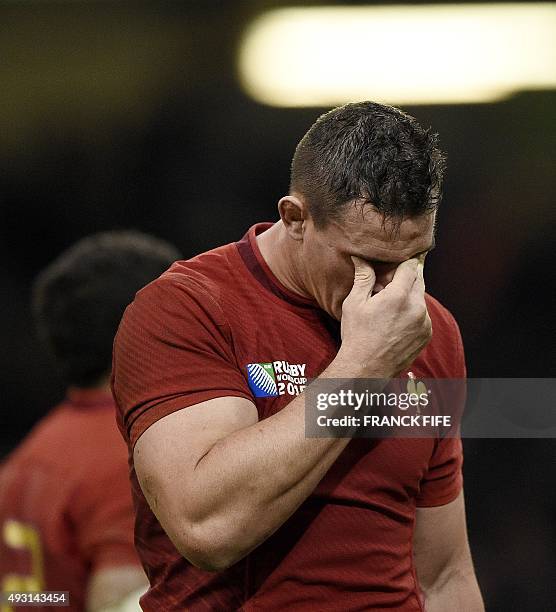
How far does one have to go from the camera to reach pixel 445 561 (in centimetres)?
174

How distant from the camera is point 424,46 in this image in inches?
137

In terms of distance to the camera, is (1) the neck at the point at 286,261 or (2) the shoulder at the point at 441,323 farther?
(2) the shoulder at the point at 441,323

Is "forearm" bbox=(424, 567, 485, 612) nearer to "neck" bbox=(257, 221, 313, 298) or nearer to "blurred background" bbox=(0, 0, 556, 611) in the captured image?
"neck" bbox=(257, 221, 313, 298)

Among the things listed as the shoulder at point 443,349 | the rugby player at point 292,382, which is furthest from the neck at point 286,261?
the shoulder at point 443,349

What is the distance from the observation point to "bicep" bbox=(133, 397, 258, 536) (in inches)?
52.3

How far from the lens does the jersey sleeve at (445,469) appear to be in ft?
5.45

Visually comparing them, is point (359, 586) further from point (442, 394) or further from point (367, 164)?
point (367, 164)

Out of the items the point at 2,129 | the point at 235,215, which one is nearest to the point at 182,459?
the point at 235,215

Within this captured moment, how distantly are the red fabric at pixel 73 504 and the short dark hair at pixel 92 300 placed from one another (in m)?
0.14

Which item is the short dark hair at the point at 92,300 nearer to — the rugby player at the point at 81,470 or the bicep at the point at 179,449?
the rugby player at the point at 81,470

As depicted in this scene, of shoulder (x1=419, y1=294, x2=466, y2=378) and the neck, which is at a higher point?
the neck

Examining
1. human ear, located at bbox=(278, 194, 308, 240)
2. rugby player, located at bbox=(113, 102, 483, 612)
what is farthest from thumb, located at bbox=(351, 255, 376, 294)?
human ear, located at bbox=(278, 194, 308, 240)

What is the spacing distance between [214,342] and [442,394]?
16.9 inches

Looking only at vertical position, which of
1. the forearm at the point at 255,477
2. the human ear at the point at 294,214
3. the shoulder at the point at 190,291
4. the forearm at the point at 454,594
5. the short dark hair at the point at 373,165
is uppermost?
the short dark hair at the point at 373,165
